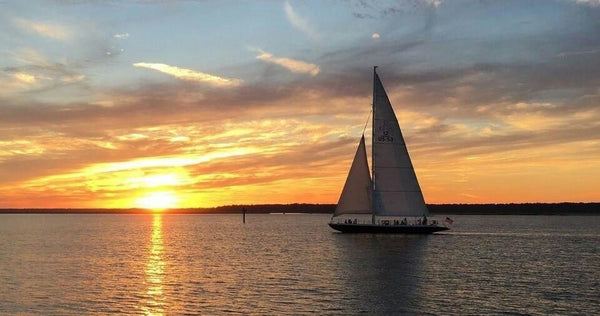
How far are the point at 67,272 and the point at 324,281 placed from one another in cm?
2589

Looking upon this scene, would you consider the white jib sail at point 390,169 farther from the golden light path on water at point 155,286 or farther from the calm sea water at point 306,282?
the golden light path on water at point 155,286

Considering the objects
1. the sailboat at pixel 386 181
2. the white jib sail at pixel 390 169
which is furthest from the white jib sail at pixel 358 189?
the white jib sail at pixel 390 169

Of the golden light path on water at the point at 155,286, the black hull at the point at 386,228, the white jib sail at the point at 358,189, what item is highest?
the white jib sail at the point at 358,189

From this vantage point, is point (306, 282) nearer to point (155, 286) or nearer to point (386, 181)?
point (155, 286)

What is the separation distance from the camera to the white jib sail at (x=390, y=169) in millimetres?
95500

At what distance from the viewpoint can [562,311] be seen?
38.7 metres

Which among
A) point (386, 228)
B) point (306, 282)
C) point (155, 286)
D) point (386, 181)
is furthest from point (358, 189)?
point (155, 286)

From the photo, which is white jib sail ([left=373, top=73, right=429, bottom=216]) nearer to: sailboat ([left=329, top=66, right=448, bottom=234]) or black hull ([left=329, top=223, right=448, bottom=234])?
sailboat ([left=329, top=66, right=448, bottom=234])

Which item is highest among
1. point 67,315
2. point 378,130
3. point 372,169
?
point 378,130

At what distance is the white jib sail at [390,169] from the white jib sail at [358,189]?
202cm

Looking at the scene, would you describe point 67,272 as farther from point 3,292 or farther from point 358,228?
point 358,228

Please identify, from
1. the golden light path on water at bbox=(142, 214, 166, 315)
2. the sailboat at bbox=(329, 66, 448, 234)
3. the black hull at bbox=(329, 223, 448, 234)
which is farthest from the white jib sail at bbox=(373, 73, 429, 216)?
the golden light path on water at bbox=(142, 214, 166, 315)

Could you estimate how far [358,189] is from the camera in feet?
320

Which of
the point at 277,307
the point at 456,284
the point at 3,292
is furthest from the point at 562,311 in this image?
the point at 3,292
